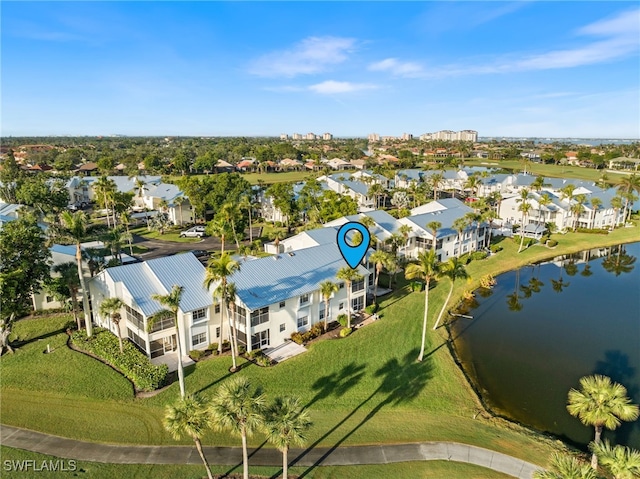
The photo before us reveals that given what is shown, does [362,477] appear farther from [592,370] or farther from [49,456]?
[592,370]

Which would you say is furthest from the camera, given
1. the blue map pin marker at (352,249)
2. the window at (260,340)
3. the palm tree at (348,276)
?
the blue map pin marker at (352,249)

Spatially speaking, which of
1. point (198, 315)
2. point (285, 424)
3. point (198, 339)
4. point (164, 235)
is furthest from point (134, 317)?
point (164, 235)

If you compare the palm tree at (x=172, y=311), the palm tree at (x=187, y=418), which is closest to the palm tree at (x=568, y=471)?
the palm tree at (x=187, y=418)

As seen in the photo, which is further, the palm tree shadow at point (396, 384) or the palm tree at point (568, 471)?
the palm tree shadow at point (396, 384)

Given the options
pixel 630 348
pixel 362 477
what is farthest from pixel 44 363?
pixel 630 348

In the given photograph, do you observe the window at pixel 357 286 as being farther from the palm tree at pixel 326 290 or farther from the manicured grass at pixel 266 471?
the manicured grass at pixel 266 471

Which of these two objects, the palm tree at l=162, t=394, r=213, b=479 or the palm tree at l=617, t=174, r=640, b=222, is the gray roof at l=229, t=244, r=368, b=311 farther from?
the palm tree at l=617, t=174, r=640, b=222
